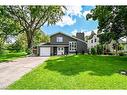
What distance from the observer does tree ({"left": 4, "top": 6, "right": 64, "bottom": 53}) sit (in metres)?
25.1

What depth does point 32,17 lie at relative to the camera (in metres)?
25.6

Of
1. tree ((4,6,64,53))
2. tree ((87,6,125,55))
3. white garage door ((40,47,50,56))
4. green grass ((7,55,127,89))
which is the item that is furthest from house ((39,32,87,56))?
green grass ((7,55,127,89))

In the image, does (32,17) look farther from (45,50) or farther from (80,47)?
(80,47)

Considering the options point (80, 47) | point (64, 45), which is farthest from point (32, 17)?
point (80, 47)

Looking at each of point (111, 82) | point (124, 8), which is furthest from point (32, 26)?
point (111, 82)

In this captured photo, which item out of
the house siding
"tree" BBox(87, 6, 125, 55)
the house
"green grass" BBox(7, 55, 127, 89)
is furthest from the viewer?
the house siding

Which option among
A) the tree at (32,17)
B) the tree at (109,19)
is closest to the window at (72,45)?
the tree at (32,17)

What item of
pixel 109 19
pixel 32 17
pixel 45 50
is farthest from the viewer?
pixel 45 50

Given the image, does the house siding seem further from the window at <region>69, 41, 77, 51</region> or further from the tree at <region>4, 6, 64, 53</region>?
the tree at <region>4, 6, 64, 53</region>

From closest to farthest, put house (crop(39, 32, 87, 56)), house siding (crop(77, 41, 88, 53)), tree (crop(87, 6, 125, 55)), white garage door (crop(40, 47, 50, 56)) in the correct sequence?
tree (crop(87, 6, 125, 55))
white garage door (crop(40, 47, 50, 56))
house (crop(39, 32, 87, 56))
house siding (crop(77, 41, 88, 53))

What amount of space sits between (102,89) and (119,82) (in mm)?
1085

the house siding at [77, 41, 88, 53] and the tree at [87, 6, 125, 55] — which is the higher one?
the tree at [87, 6, 125, 55]
